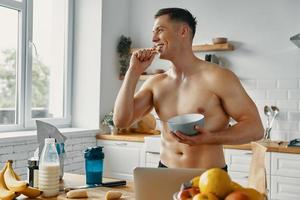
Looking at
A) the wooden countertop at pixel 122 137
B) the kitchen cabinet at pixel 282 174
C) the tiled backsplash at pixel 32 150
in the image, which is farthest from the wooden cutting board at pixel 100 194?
the wooden countertop at pixel 122 137

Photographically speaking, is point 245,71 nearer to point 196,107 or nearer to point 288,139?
point 288,139

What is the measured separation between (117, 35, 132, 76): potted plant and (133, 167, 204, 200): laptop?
139 inches

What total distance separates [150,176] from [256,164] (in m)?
0.70

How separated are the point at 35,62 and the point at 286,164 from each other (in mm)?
2525

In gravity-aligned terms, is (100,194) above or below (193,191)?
below

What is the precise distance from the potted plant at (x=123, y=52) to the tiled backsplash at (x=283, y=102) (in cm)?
154

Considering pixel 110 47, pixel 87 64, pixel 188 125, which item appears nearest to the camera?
pixel 188 125

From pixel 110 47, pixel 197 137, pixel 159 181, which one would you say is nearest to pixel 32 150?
pixel 110 47

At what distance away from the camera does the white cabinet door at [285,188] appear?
131 inches

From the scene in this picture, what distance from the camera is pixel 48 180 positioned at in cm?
165

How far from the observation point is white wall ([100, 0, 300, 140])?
13.0ft

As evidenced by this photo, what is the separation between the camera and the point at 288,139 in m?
3.95

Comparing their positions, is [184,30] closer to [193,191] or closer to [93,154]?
[93,154]

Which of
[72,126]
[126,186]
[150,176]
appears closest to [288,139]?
[72,126]
